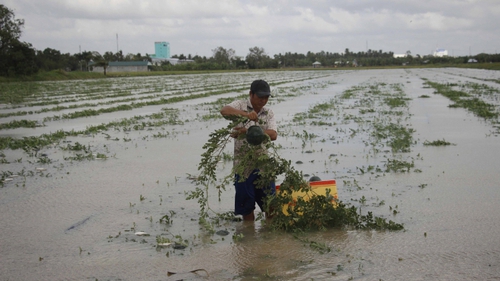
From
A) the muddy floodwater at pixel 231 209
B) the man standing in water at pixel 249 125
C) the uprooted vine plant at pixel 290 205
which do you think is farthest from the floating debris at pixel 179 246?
the man standing in water at pixel 249 125

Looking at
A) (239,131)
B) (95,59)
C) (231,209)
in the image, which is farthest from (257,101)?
(95,59)

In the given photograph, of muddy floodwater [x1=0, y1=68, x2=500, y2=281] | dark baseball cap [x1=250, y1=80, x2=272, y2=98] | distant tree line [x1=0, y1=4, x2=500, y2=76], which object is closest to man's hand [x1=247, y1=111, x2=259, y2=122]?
dark baseball cap [x1=250, y1=80, x2=272, y2=98]

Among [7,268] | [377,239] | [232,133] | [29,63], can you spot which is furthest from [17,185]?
[29,63]

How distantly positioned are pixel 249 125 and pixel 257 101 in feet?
1.09

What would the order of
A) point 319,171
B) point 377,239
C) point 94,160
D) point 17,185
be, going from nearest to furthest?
point 377,239
point 17,185
point 319,171
point 94,160

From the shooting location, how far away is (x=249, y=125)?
550cm

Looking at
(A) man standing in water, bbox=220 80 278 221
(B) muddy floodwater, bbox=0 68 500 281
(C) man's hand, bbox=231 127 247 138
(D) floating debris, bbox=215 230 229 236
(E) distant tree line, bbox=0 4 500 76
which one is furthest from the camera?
(E) distant tree line, bbox=0 4 500 76

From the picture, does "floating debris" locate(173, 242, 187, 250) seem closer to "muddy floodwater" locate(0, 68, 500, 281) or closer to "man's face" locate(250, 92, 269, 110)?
"muddy floodwater" locate(0, 68, 500, 281)

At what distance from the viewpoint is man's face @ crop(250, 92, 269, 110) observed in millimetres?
5250

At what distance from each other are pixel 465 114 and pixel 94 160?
39.8 feet

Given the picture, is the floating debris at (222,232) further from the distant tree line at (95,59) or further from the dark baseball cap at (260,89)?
the distant tree line at (95,59)

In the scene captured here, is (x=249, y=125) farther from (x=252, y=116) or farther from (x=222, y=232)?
(x=222, y=232)

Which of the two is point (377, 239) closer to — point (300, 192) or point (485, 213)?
point (300, 192)

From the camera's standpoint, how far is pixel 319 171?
28.2 ft
